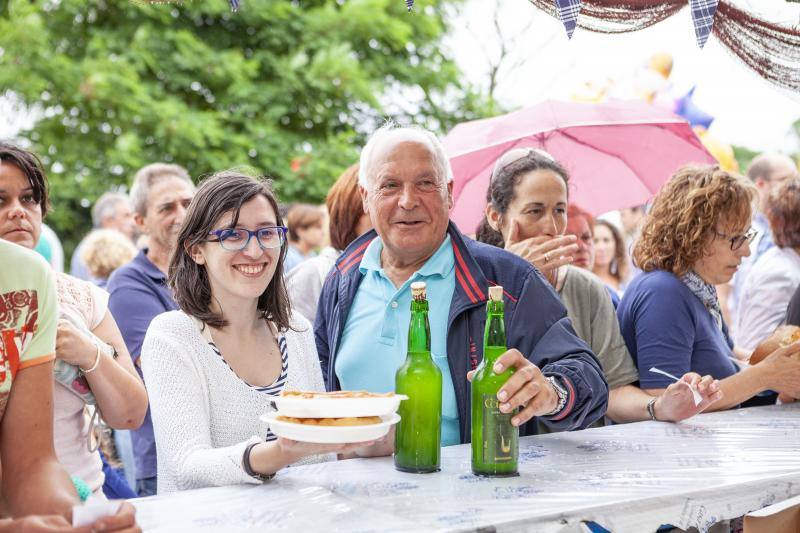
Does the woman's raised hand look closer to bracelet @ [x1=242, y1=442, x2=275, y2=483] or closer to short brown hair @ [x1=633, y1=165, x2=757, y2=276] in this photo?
short brown hair @ [x1=633, y1=165, x2=757, y2=276]

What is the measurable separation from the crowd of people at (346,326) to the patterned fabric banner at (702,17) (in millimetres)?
599

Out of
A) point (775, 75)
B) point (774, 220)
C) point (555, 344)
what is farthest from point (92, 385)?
point (774, 220)

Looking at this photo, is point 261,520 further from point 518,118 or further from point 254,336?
point 518,118

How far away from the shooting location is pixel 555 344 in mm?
2361

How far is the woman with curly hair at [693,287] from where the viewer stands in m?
2.85

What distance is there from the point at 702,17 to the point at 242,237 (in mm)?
1631

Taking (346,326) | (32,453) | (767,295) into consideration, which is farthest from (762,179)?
(32,453)

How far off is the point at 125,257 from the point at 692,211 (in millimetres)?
3529

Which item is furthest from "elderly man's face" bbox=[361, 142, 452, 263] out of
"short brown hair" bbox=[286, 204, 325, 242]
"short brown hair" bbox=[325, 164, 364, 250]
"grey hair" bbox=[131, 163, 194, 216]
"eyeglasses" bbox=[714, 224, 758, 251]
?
"short brown hair" bbox=[286, 204, 325, 242]

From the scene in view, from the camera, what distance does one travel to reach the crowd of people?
185 cm

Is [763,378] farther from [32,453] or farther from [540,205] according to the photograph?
[32,453]

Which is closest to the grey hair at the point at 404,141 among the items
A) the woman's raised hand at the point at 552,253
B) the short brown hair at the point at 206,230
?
the short brown hair at the point at 206,230

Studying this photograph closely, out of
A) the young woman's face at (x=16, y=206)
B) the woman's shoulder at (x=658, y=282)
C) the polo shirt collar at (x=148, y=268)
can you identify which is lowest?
the woman's shoulder at (x=658, y=282)

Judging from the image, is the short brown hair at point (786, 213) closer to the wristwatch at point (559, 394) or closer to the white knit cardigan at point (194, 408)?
the wristwatch at point (559, 394)
